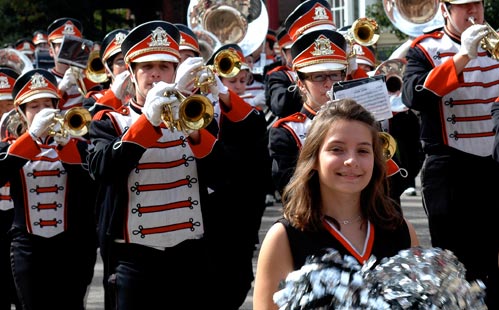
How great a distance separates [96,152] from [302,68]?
1.15 meters

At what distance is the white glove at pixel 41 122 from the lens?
6.93 m

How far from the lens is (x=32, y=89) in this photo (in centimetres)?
750

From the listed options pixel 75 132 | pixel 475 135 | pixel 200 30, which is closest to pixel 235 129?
pixel 75 132

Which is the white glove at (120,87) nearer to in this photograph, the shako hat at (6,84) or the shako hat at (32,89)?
the shako hat at (32,89)

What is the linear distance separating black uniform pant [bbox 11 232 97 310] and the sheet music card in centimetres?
209

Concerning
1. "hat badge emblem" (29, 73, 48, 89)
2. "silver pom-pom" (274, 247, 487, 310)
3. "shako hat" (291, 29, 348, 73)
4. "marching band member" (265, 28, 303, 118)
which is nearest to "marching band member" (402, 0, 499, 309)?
"shako hat" (291, 29, 348, 73)

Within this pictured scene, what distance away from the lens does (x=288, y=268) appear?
3.84 metres

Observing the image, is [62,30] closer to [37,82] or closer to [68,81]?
[68,81]

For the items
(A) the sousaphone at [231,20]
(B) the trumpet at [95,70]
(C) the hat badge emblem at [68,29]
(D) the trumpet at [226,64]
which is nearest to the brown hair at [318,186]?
(D) the trumpet at [226,64]

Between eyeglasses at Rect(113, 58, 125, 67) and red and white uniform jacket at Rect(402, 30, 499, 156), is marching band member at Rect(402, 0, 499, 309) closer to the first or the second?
red and white uniform jacket at Rect(402, 30, 499, 156)

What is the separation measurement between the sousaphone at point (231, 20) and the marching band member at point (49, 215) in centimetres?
364

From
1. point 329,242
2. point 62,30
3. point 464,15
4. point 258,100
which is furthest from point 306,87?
point 62,30

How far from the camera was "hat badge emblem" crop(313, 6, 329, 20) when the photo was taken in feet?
28.4

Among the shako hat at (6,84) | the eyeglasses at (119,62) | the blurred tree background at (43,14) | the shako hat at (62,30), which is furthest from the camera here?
the blurred tree background at (43,14)
